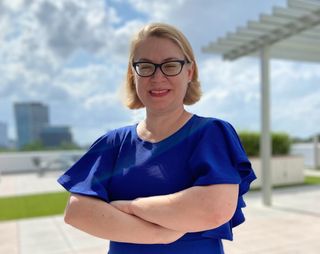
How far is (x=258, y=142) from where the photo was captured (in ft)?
30.7

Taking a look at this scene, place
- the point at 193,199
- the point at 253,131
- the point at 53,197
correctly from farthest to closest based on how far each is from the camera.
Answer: the point at 253,131 → the point at 53,197 → the point at 193,199

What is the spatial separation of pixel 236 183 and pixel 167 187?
21cm

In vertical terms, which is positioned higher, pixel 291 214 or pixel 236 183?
pixel 236 183

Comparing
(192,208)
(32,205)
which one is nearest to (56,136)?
(32,205)

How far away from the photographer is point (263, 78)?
249 inches

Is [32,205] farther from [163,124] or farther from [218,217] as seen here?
[218,217]

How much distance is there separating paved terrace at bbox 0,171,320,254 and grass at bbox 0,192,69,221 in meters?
0.60

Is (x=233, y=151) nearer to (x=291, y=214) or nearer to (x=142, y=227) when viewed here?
(x=142, y=227)

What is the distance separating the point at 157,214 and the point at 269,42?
5806mm

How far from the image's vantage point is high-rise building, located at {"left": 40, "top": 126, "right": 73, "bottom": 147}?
721 inches

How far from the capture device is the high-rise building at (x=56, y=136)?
18312 mm

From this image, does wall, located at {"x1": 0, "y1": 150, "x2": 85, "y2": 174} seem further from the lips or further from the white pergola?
the lips

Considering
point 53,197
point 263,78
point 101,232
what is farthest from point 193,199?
point 53,197

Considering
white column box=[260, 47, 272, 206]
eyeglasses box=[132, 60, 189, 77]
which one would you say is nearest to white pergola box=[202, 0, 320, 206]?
white column box=[260, 47, 272, 206]
